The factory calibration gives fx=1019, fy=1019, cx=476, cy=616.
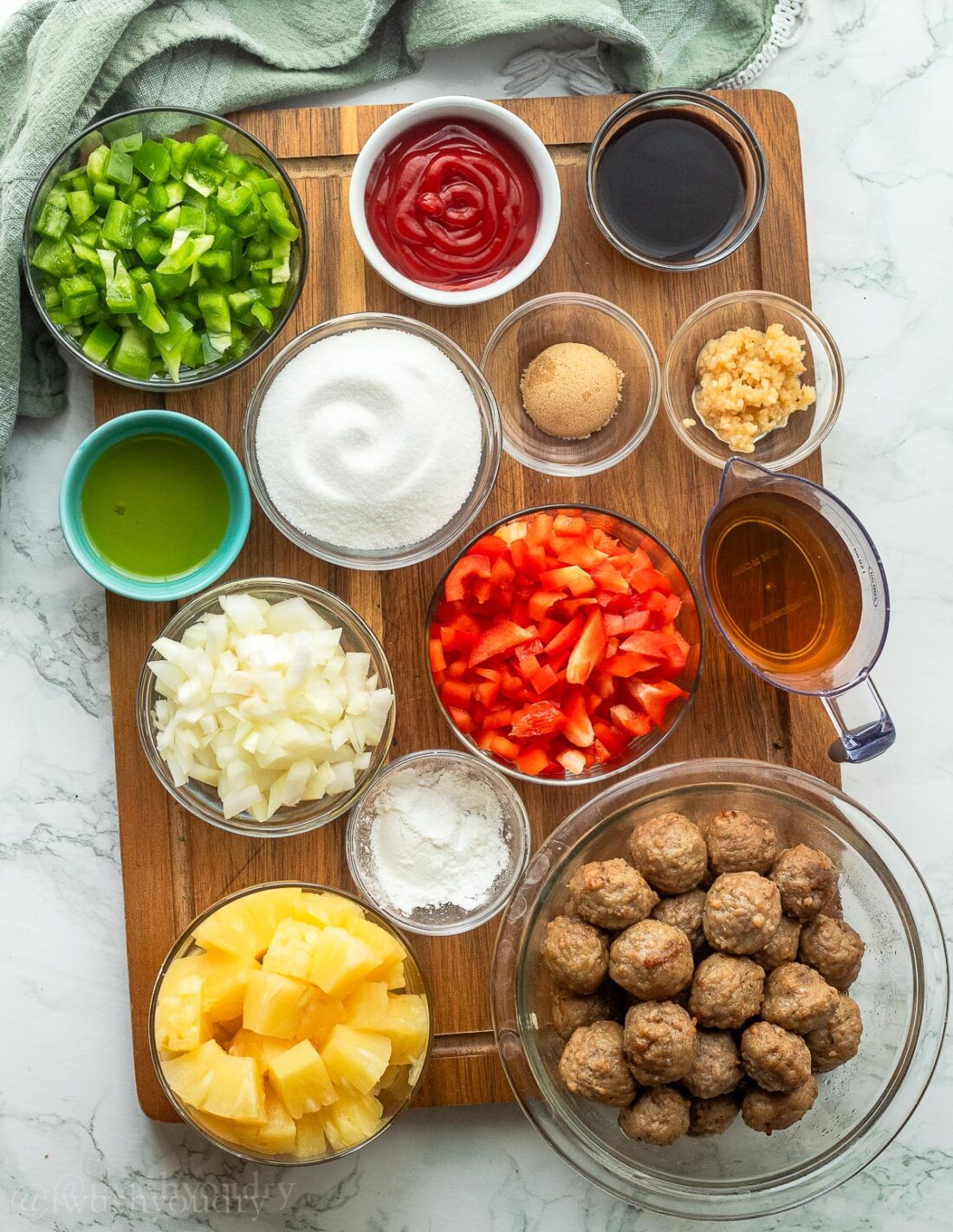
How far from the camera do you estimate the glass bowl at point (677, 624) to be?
1971 millimetres

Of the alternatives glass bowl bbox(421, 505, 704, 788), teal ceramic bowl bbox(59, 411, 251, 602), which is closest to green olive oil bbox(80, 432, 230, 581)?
teal ceramic bowl bbox(59, 411, 251, 602)

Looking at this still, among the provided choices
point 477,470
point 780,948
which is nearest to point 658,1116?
point 780,948

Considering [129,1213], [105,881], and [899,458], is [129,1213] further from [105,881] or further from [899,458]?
[899,458]

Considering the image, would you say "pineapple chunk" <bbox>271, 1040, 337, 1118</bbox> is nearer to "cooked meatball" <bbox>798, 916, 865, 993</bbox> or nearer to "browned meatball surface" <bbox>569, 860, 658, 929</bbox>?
"browned meatball surface" <bbox>569, 860, 658, 929</bbox>

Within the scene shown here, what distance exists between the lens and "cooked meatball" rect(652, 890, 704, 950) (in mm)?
1729

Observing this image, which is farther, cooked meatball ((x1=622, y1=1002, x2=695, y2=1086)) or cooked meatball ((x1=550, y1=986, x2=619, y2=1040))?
cooked meatball ((x1=550, y1=986, x2=619, y2=1040))

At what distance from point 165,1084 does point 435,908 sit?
→ 22.6 inches

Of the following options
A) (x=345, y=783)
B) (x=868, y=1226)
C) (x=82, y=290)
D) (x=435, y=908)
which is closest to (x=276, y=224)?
(x=82, y=290)

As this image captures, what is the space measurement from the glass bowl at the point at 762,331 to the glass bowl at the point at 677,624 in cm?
24

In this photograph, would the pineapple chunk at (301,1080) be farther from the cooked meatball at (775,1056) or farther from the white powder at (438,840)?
the cooked meatball at (775,1056)

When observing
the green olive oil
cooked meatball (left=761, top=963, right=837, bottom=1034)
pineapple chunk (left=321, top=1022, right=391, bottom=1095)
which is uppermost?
the green olive oil

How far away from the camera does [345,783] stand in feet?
6.39

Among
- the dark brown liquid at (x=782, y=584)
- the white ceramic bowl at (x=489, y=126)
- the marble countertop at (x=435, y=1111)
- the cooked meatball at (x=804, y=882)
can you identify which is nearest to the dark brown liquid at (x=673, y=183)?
the white ceramic bowl at (x=489, y=126)

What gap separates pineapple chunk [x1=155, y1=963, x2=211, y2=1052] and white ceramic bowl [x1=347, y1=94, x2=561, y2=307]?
135cm
